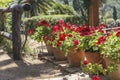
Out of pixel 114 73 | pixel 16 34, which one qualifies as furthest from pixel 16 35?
pixel 114 73

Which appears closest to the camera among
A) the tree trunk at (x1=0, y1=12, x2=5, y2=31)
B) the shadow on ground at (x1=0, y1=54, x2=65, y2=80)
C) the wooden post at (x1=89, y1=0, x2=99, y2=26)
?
the shadow on ground at (x1=0, y1=54, x2=65, y2=80)

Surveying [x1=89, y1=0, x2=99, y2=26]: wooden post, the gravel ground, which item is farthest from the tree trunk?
[x1=89, y1=0, x2=99, y2=26]: wooden post

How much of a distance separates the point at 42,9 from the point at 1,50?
24958 mm

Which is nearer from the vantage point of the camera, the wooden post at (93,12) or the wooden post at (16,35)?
the wooden post at (16,35)

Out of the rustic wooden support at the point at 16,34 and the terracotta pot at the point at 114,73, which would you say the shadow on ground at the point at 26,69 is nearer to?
the rustic wooden support at the point at 16,34

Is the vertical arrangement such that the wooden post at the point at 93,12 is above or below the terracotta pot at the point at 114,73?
above

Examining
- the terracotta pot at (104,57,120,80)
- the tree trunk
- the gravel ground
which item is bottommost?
the gravel ground

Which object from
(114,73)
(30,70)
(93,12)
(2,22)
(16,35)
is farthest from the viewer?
(93,12)

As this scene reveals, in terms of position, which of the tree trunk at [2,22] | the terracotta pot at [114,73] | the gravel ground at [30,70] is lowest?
the gravel ground at [30,70]

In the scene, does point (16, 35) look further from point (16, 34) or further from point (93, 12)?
point (93, 12)

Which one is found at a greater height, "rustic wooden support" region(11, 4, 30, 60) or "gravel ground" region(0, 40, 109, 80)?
"rustic wooden support" region(11, 4, 30, 60)

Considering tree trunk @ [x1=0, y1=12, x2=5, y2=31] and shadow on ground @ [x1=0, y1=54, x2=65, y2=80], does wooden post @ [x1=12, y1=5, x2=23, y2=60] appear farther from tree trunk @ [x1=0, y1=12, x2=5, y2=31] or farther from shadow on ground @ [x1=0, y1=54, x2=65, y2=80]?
tree trunk @ [x1=0, y1=12, x2=5, y2=31]

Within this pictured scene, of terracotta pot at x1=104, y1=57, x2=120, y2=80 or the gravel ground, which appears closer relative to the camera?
terracotta pot at x1=104, y1=57, x2=120, y2=80

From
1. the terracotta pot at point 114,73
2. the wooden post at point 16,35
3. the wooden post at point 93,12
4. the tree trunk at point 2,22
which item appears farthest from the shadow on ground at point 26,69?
the wooden post at point 93,12
